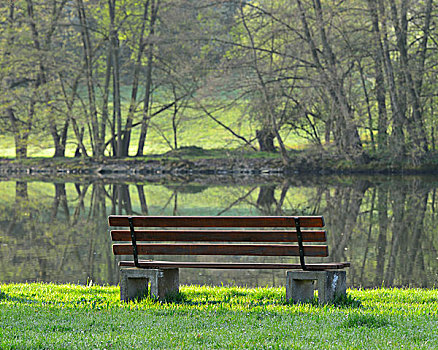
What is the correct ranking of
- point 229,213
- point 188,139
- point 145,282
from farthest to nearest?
point 188,139, point 229,213, point 145,282

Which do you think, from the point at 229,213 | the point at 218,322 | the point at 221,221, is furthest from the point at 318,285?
the point at 229,213

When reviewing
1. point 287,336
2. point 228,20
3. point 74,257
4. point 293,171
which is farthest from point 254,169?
point 287,336

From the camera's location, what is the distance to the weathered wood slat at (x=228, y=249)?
6.93 meters

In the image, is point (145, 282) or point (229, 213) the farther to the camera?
point (229, 213)

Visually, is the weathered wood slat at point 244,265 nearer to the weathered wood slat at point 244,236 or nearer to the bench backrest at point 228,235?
the bench backrest at point 228,235

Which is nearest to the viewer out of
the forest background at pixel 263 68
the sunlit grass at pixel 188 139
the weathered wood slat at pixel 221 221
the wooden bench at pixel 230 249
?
the weathered wood slat at pixel 221 221

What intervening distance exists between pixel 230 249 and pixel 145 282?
3.60 ft

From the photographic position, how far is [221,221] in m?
6.88

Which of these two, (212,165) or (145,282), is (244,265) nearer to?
(145,282)

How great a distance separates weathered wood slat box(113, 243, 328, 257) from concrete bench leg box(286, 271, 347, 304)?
218mm

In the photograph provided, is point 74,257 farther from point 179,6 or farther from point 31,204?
point 179,6

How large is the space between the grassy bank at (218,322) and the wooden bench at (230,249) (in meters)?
0.21

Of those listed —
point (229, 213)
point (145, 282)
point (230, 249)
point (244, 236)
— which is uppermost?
point (244, 236)

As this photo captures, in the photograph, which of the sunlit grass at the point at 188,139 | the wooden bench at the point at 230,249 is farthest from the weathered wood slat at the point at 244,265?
the sunlit grass at the point at 188,139
